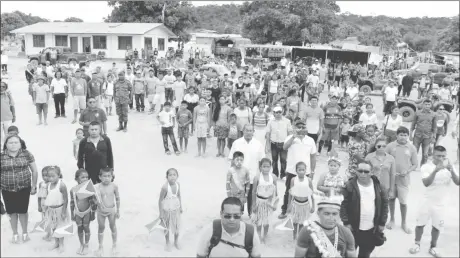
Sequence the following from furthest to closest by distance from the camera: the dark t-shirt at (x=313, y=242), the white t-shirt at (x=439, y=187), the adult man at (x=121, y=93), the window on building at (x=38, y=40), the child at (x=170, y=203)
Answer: the window on building at (x=38, y=40) < the adult man at (x=121, y=93) < the child at (x=170, y=203) < the white t-shirt at (x=439, y=187) < the dark t-shirt at (x=313, y=242)

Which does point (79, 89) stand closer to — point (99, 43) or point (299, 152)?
point (299, 152)

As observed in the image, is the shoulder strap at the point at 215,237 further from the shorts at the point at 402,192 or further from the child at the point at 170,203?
the shorts at the point at 402,192

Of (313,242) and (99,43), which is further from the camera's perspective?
(99,43)

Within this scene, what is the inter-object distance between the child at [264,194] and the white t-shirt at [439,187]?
1.83m

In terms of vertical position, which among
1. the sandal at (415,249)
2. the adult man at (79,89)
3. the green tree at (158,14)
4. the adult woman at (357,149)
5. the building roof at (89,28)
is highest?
the green tree at (158,14)

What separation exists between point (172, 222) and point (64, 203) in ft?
4.33

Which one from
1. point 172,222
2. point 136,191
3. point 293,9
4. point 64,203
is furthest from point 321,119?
point 293,9

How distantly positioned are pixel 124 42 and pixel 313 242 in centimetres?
3346

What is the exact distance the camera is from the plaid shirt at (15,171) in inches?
198

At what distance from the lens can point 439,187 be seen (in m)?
4.89

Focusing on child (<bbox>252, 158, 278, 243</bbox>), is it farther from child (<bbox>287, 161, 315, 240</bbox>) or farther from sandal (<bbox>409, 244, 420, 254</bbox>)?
sandal (<bbox>409, 244, 420, 254</bbox>)

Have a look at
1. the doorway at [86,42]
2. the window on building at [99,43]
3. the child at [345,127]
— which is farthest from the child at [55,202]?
the doorway at [86,42]

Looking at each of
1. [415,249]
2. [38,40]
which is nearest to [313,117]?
[415,249]

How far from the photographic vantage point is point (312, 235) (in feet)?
10.2
